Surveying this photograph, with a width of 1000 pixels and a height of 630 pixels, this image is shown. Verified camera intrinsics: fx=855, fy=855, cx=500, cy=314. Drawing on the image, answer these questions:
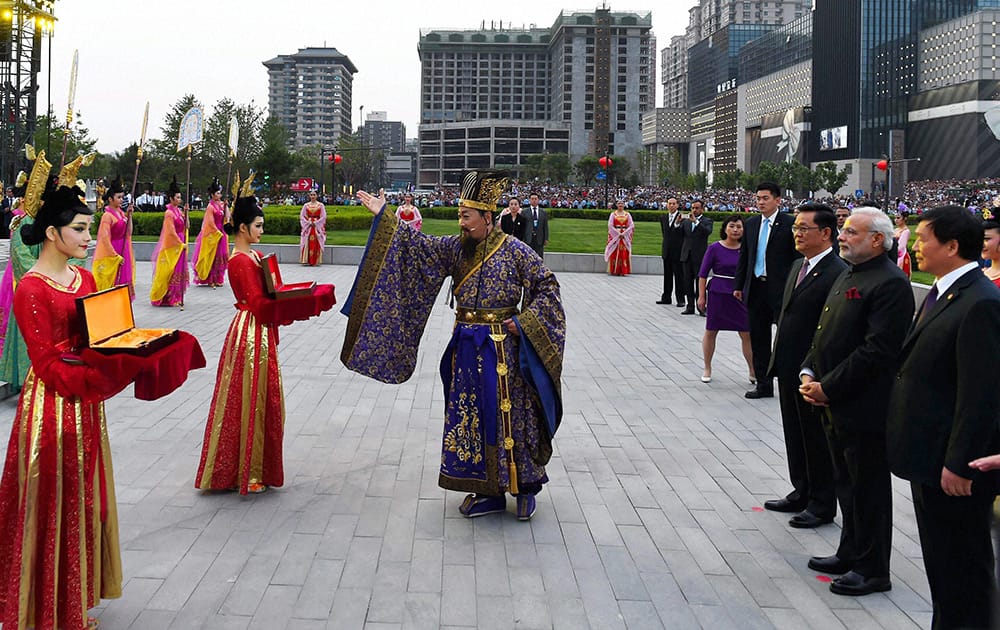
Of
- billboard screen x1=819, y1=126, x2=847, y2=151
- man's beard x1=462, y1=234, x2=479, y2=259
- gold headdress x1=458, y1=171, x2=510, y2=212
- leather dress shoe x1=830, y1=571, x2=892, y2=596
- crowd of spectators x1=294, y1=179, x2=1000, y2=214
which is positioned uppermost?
billboard screen x1=819, y1=126, x2=847, y2=151

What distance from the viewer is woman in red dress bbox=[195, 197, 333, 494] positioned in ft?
Answer: 16.8

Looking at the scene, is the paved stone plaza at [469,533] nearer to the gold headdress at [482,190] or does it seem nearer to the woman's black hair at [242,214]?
the woman's black hair at [242,214]

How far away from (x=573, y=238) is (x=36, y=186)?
26.7m

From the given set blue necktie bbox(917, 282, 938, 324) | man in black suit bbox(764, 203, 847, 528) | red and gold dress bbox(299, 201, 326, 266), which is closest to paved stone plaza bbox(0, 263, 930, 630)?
man in black suit bbox(764, 203, 847, 528)

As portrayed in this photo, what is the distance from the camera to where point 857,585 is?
406 cm

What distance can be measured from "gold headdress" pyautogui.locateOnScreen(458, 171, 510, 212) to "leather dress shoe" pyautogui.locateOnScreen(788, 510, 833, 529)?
2525mm

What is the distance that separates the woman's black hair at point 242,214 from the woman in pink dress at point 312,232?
15.7 m

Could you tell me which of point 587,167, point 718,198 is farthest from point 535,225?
point 587,167

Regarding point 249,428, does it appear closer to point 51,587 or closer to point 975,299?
point 51,587

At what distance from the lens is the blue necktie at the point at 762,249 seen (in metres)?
7.98

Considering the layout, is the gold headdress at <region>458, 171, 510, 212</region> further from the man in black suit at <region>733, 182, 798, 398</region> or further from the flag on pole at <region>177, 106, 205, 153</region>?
the flag on pole at <region>177, 106, 205, 153</region>

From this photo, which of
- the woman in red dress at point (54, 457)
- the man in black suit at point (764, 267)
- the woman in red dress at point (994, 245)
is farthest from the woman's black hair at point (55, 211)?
the man in black suit at point (764, 267)

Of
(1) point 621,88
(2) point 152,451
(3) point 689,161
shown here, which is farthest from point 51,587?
(3) point 689,161

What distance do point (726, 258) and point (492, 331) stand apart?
4.76 m
